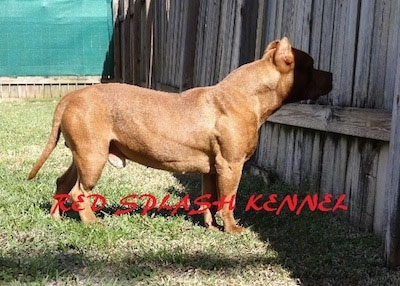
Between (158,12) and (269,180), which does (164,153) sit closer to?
(269,180)

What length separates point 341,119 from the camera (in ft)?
13.0

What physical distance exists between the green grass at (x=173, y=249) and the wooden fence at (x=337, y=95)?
0.25 metres

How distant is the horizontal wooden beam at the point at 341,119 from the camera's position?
3.53 meters

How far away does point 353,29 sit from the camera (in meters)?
3.93

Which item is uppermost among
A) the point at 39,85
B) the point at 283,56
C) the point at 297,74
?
the point at 283,56

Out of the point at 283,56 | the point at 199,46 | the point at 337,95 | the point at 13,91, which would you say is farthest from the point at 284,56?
the point at 13,91

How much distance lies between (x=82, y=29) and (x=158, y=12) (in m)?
3.91

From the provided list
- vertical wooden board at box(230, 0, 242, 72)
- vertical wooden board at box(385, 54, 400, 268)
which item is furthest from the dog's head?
vertical wooden board at box(230, 0, 242, 72)

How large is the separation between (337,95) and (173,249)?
5.33 ft

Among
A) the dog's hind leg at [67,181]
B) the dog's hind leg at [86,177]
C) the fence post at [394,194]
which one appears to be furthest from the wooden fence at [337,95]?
the dog's hind leg at [67,181]

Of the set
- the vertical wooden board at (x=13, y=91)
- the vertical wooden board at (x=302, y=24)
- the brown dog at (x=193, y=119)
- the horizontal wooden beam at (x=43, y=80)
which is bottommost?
the vertical wooden board at (x=13, y=91)

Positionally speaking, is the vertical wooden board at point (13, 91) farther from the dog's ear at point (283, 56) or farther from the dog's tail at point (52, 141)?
the dog's ear at point (283, 56)

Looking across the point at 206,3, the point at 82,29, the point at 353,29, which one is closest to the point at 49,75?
the point at 82,29

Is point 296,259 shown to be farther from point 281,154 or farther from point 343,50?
point 281,154
